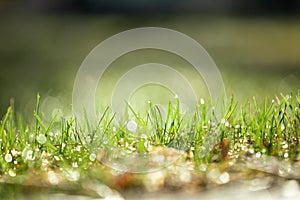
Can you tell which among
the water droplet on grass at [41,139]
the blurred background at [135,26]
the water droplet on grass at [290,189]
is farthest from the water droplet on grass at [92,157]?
the blurred background at [135,26]

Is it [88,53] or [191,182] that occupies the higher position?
[88,53]

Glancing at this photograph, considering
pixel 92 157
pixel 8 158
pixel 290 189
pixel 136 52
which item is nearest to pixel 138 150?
pixel 92 157

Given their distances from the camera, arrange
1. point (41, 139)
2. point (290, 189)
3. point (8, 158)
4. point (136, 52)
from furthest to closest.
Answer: point (136, 52), point (41, 139), point (8, 158), point (290, 189)

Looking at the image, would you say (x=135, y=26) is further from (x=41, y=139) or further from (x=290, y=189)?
(x=290, y=189)

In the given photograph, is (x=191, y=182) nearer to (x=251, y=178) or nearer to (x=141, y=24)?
(x=251, y=178)

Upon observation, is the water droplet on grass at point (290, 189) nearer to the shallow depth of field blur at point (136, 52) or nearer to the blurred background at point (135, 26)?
the shallow depth of field blur at point (136, 52)

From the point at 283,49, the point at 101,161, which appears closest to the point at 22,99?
the point at 101,161
